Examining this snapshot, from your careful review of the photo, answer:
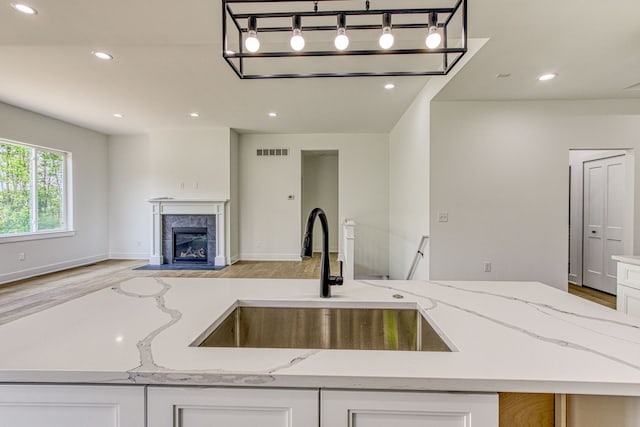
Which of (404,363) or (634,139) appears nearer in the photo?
(404,363)

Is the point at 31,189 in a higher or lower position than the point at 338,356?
higher

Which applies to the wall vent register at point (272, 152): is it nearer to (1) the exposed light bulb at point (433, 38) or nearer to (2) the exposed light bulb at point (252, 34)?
(2) the exposed light bulb at point (252, 34)

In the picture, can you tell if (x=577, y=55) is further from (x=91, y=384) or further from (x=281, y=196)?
(x=281, y=196)

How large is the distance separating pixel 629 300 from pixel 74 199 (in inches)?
310

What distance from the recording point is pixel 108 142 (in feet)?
21.4

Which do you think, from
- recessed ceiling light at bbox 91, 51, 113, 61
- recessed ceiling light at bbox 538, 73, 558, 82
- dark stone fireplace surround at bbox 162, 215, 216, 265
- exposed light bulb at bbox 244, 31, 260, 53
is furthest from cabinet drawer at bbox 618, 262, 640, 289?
dark stone fireplace surround at bbox 162, 215, 216, 265

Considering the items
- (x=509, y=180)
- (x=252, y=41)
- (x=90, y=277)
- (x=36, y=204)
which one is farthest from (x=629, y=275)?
(x=36, y=204)

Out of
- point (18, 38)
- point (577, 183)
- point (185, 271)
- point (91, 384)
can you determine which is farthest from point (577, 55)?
point (185, 271)

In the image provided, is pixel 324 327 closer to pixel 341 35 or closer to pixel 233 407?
pixel 233 407

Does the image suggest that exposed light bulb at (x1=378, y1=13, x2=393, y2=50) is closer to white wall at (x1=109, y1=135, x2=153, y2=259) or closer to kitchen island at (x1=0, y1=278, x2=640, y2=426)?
kitchen island at (x1=0, y1=278, x2=640, y2=426)

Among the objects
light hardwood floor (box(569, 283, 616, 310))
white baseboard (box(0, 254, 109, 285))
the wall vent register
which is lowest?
light hardwood floor (box(569, 283, 616, 310))

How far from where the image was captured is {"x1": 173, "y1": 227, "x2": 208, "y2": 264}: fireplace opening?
596 cm

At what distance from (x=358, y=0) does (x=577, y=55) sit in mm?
2021

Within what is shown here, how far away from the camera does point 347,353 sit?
2.51 ft
